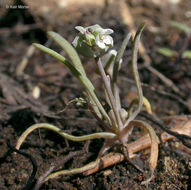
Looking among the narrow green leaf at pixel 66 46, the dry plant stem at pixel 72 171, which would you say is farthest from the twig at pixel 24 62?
the dry plant stem at pixel 72 171

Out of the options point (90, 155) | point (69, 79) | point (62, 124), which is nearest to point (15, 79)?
point (69, 79)

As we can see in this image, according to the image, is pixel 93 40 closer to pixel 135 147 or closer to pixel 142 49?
pixel 135 147

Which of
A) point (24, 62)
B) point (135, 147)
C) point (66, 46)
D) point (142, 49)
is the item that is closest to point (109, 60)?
point (66, 46)

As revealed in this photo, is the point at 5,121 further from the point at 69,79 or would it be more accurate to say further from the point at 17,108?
the point at 69,79

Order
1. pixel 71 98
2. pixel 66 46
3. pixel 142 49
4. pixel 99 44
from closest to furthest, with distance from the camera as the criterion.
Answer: pixel 99 44
pixel 66 46
pixel 71 98
pixel 142 49

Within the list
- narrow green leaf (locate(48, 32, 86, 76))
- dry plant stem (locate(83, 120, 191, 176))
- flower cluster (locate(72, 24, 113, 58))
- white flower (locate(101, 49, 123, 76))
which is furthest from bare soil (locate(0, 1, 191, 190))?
flower cluster (locate(72, 24, 113, 58))

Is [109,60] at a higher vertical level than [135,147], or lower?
higher
